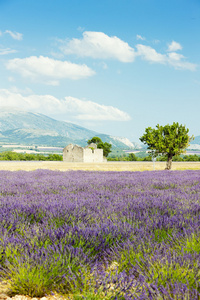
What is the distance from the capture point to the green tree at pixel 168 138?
2536cm

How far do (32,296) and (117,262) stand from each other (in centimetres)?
70

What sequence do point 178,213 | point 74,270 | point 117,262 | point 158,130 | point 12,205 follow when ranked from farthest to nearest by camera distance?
point 158,130, point 12,205, point 178,213, point 117,262, point 74,270

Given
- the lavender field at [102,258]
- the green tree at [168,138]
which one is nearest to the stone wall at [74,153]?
the green tree at [168,138]

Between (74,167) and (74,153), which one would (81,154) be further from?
(74,167)

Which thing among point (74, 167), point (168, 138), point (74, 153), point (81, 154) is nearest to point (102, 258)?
Answer: point (74, 167)

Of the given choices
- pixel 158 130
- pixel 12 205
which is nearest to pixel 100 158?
pixel 158 130

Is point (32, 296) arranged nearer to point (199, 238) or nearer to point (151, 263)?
point (151, 263)

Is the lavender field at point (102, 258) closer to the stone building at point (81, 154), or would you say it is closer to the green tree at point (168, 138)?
the green tree at point (168, 138)

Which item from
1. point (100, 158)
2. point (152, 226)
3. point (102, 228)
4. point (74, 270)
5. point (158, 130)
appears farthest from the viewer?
point (100, 158)

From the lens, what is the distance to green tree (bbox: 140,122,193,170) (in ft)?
83.2

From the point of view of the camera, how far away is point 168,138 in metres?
25.7

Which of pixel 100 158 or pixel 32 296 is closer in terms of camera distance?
pixel 32 296

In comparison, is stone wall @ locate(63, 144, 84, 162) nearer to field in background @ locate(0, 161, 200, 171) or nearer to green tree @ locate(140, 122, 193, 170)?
field in background @ locate(0, 161, 200, 171)

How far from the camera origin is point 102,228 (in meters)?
2.41
